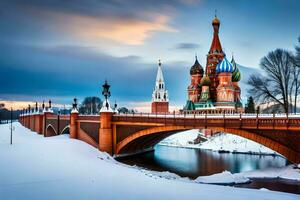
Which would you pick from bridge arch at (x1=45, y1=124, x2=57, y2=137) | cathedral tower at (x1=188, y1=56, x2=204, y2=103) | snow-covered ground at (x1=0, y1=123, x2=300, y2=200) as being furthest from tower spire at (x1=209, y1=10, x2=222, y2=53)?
snow-covered ground at (x1=0, y1=123, x2=300, y2=200)

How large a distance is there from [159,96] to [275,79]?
37.5 metres

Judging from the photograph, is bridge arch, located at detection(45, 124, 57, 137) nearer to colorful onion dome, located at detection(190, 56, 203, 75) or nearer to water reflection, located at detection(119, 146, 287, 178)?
water reflection, located at detection(119, 146, 287, 178)

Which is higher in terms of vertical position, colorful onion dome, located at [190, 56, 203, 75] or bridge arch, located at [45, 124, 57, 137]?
colorful onion dome, located at [190, 56, 203, 75]

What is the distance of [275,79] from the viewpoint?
1375 inches

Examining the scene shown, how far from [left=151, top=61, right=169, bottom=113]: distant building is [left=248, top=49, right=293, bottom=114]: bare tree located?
117 feet

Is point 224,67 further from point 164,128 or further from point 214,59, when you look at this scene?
point 164,128

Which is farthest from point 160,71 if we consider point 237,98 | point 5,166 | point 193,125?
point 5,166

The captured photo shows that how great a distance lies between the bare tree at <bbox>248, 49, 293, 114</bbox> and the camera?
34.4m

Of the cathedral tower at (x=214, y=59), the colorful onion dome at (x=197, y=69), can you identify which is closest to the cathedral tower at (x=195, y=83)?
the colorful onion dome at (x=197, y=69)

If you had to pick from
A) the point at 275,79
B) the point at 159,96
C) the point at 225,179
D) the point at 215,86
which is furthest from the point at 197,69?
the point at 225,179

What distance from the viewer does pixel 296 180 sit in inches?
872

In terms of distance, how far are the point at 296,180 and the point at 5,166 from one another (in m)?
18.1

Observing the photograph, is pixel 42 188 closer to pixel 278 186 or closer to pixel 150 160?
pixel 278 186

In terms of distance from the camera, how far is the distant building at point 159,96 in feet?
232
